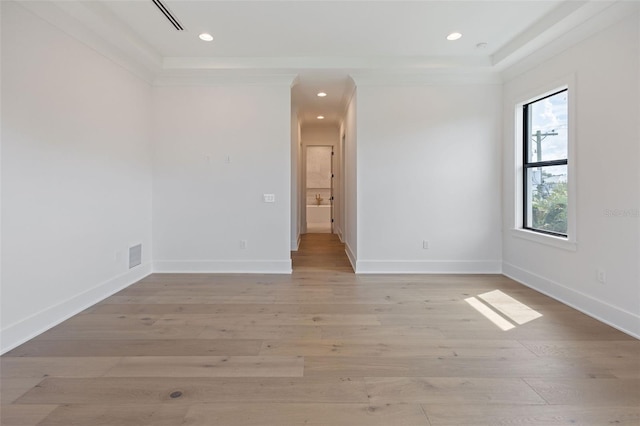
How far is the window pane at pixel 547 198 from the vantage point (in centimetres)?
344

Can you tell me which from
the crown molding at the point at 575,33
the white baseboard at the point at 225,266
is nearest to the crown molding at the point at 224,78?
the white baseboard at the point at 225,266

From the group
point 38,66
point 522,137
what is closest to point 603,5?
point 522,137

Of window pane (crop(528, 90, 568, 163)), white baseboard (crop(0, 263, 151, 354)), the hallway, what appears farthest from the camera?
the hallway

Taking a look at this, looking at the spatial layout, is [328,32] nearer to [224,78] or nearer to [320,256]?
[224,78]

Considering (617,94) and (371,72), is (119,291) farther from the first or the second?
(617,94)

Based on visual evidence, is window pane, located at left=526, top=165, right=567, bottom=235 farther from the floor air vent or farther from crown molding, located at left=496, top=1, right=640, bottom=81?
the floor air vent

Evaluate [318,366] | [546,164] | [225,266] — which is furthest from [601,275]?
[225,266]

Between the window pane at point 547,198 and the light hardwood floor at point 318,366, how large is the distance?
892 mm

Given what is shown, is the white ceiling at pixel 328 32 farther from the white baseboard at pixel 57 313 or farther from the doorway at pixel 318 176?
the doorway at pixel 318 176

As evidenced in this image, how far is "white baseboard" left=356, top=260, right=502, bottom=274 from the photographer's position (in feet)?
14.4

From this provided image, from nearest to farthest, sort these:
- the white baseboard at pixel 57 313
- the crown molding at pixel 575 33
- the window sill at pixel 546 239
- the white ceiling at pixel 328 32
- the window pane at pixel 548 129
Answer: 1. the white baseboard at pixel 57 313
2. the crown molding at pixel 575 33
3. the white ceiling at pixel 328 32
4. the window sill at pixel 546 239
5. the window pane at pixel 548 129

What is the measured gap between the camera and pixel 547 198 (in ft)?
12.1

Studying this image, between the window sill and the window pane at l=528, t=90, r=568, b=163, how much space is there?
862 mm

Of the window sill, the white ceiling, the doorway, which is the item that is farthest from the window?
the doorway
